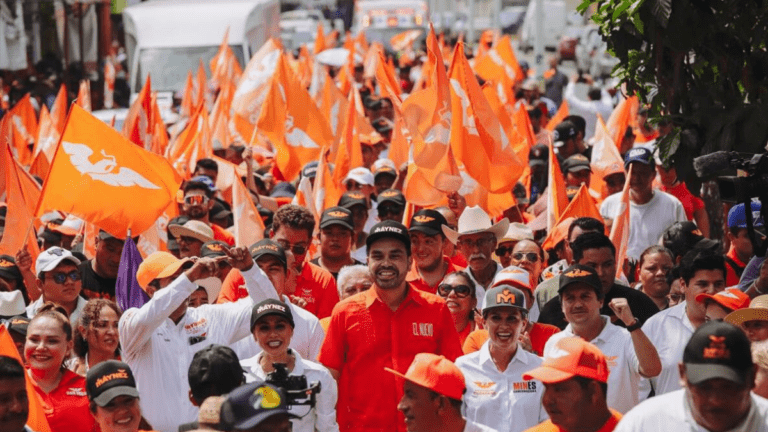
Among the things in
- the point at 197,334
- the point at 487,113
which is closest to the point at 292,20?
the point at 487,113

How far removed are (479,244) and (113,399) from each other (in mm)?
3340

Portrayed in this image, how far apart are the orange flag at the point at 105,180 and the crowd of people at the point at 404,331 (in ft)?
1.15

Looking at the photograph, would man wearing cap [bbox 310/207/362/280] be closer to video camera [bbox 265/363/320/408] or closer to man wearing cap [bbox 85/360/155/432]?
video camera [bbox 265/363/320/408]

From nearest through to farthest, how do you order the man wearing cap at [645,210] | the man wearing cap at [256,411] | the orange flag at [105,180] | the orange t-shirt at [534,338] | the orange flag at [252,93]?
the man wearing cap at [256,411] < the orange t-shirt at [534,338] < the orange flag at [105,180] < the man wearing cap at [645,210] < the orange flag at [252,93]

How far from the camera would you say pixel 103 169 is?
9.31 meters

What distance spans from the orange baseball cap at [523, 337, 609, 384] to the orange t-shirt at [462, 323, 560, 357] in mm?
1610

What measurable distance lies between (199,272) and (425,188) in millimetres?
3411

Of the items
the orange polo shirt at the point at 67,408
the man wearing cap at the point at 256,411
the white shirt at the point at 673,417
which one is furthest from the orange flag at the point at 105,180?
the white shirt at the point at 673,417

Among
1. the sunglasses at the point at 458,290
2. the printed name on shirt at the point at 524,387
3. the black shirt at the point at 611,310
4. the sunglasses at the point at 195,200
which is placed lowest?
the printed name on shirt at the point at 524,387

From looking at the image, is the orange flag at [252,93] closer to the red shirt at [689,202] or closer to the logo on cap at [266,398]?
the red shirt at [689,202]

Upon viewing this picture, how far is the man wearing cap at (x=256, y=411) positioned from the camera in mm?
5191

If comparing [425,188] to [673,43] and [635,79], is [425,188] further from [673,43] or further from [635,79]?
[673,43]

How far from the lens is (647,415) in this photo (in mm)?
5039

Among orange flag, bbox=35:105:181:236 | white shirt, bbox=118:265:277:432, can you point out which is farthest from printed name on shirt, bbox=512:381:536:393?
orange flag, bbox=35:105:181:236
